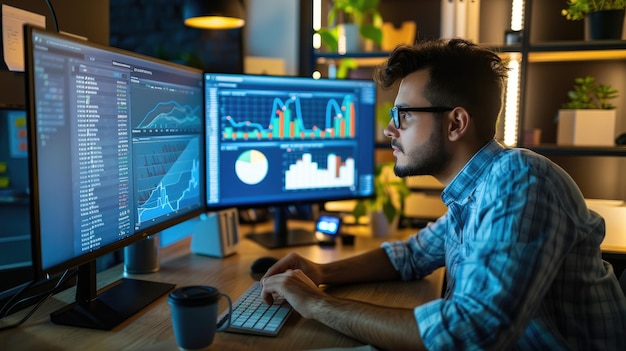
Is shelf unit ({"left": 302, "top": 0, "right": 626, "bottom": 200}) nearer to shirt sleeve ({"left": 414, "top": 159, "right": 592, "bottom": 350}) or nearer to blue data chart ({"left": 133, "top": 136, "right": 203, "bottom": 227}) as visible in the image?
blue data chart ({"left": 133, "top": 136, "right": 203, "bottom": 227})

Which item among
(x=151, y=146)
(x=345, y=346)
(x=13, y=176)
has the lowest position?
(x=345, y=346)

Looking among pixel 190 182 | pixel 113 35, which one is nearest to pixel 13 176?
pixel 190 182

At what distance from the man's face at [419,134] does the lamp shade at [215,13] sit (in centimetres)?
135

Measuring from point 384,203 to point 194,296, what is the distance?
1096 millimetres

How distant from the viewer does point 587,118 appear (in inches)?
73.3

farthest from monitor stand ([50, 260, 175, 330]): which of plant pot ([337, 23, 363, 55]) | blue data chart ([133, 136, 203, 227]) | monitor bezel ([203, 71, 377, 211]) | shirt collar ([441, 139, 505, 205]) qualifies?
plant pot ([337, 23, 363, 55])

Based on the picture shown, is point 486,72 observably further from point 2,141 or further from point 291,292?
point 2,141

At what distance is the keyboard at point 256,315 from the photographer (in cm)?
104

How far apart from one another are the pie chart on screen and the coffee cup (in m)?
0.75

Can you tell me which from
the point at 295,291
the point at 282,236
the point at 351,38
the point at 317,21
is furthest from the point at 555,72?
the point at 295,291

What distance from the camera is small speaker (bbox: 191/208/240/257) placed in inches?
63.1

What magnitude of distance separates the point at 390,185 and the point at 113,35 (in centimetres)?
265

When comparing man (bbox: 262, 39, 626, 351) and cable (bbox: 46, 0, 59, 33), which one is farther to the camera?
cable (bbox: 46, 0, 59, 33)

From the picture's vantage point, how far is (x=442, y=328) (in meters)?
0.88
